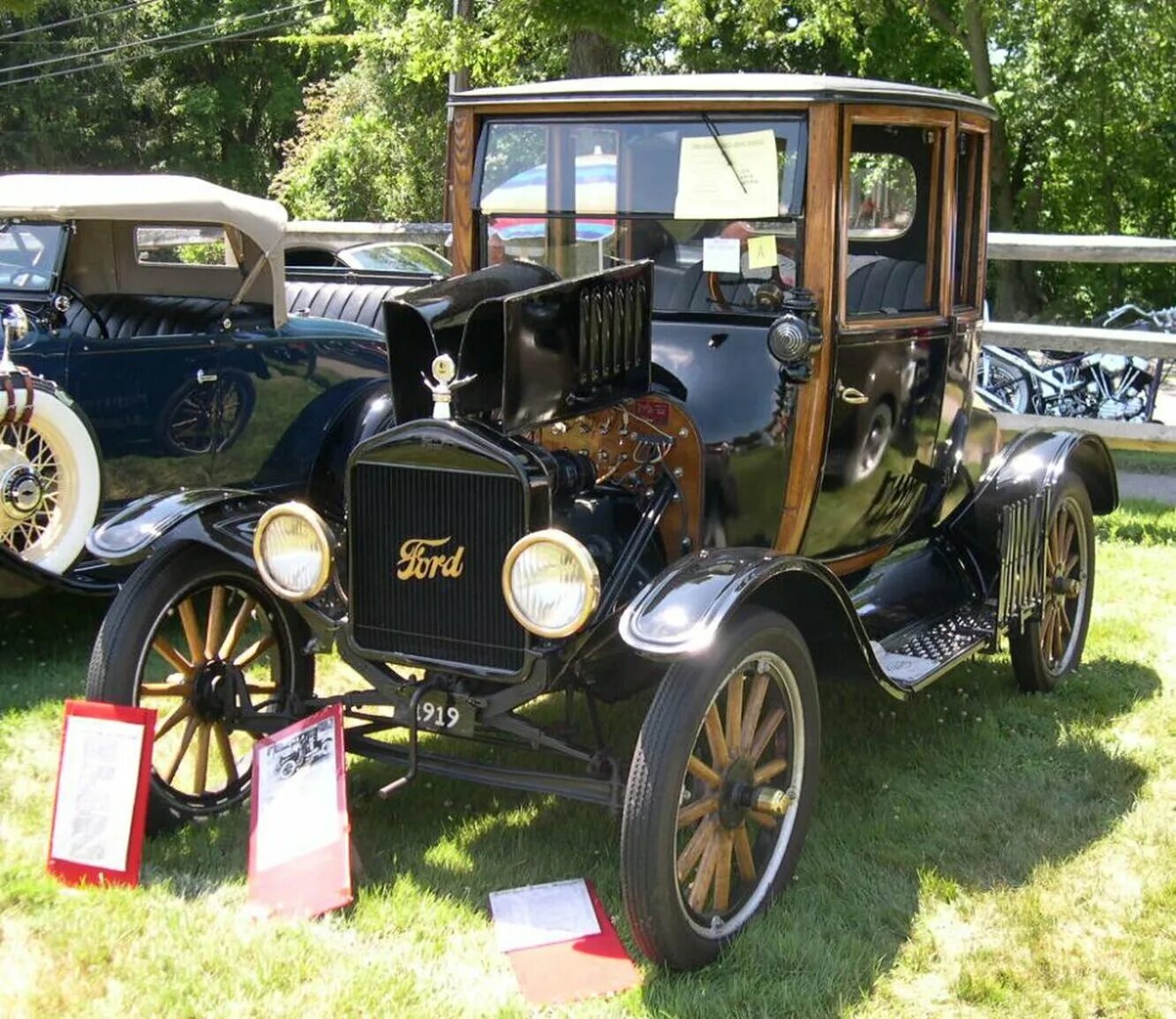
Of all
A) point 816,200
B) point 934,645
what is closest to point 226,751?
point 934,645

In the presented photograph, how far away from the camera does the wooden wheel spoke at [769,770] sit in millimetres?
3229

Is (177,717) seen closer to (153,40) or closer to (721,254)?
(721,254)

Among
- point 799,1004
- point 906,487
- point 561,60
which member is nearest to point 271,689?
point 799,1004

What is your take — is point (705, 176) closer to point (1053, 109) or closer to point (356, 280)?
point (356, 280)

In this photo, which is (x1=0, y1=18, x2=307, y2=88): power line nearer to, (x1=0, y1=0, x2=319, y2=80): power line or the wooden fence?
(x1=0, y1=0, x2=319, y2=80): power line

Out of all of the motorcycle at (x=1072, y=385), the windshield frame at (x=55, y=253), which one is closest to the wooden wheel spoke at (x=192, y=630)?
the windshield frame at (x=55, y=253)

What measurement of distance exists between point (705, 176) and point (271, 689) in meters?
1.84

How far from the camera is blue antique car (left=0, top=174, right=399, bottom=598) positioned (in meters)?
4.75

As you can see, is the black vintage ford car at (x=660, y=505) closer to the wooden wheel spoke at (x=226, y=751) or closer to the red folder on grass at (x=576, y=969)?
the wooden wheel spoke at (x=226, y=751)

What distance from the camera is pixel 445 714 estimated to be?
10.5 ft

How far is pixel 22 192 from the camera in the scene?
5.30 m

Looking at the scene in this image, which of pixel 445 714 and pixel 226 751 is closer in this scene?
pixel 445 714

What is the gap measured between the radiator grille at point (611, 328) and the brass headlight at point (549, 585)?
1.89 feet

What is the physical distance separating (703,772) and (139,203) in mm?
3559
